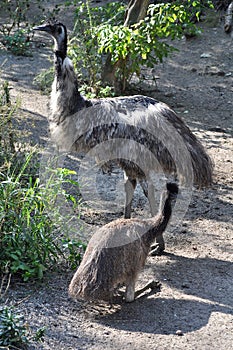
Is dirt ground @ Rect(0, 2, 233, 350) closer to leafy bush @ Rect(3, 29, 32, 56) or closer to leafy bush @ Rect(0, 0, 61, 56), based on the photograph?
leafy bush @ Rect(3, 29, 32, 56)

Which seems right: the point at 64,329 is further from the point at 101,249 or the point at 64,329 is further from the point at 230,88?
the point at 230,88

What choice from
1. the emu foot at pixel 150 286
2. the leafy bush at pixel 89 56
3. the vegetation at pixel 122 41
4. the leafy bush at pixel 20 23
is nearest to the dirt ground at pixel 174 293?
the emu foot at pixel 150 286

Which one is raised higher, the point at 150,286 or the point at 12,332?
the point at 12,332

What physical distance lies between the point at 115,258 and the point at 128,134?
4.48 ft

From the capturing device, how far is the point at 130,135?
214 inches

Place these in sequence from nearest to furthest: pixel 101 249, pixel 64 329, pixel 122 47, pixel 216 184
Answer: pixel 64 329, pixel 101 249, pixel 216 184, pixel 122 47

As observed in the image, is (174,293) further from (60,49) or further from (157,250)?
(60,49)

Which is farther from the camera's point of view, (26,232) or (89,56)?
(89,56)

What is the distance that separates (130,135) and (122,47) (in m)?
2.57

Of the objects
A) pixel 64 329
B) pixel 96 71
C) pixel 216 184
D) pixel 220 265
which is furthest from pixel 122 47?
pixel 64 329

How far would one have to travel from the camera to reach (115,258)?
4.40 meters

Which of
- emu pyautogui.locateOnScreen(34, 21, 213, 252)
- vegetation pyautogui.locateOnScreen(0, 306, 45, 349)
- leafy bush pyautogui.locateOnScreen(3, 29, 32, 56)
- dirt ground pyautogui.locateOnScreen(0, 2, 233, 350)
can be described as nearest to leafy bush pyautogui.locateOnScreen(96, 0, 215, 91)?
dirt ground pyautogui.locateOnScreen(0, 2, 233, 350)

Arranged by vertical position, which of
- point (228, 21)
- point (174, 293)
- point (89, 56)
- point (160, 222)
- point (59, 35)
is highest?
point (59, 35)

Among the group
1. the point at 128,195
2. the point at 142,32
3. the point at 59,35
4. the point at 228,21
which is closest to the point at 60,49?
the point at 59,35
